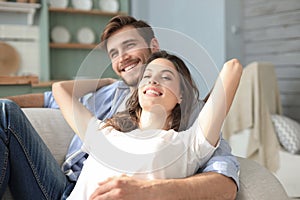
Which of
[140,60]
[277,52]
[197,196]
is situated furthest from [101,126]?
[277,52]

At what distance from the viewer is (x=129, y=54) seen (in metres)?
1.30

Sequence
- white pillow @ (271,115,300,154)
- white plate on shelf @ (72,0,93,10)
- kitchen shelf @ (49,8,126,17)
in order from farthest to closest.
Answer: white plate on shelf @ (72,0,93,10) → kitchen shelf @ (49,8,126,17) → white pillow @ (271,115,300,154)

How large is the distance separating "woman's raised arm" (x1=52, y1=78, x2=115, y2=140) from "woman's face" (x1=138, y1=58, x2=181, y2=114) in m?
0.22

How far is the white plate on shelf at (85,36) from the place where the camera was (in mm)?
4250

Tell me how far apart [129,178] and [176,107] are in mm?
242

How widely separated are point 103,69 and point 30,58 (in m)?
2.89

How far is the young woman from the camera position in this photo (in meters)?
1.15

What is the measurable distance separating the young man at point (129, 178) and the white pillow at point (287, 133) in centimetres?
168

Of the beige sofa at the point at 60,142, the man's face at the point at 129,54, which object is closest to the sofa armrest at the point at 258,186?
the beige sofa at the point at 60,142

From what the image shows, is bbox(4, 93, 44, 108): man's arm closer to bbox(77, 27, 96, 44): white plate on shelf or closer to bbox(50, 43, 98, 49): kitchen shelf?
bbox(50, 43, 98, 49): kitchen shelf

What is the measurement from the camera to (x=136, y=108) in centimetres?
127

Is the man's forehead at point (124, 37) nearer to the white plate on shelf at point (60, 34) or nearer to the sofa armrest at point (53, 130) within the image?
the sofa armrest at point (53, 130)

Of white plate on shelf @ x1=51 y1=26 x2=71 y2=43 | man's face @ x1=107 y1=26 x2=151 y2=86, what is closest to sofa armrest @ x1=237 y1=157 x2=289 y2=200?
man's face @ x1=107 y1=26 x2=151 y2=86

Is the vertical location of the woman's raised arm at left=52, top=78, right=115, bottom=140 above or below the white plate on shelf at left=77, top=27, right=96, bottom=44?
above
